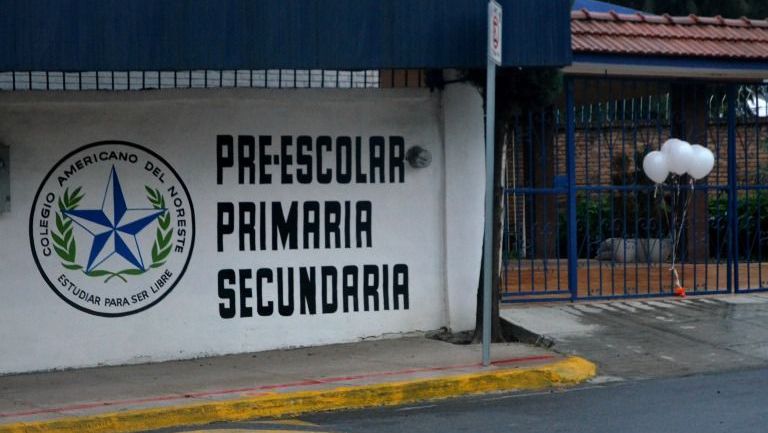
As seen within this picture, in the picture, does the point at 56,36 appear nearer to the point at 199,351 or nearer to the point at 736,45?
the point at 199,351

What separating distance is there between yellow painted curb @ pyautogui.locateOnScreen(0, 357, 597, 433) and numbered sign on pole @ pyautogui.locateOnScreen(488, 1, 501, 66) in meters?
2.65

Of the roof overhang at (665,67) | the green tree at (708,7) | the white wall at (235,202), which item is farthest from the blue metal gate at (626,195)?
the green tree at (708,7)

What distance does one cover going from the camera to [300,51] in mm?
10297

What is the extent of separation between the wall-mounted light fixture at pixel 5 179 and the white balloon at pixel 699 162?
308 inches

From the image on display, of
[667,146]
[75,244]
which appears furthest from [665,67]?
[75,244]

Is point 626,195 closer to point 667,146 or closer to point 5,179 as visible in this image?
point 667,146

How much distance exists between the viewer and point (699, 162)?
46.9 ft

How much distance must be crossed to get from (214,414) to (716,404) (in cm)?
367

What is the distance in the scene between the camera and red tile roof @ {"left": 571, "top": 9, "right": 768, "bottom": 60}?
13.2 metres

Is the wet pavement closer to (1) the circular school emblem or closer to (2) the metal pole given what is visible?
(2) the metal pole

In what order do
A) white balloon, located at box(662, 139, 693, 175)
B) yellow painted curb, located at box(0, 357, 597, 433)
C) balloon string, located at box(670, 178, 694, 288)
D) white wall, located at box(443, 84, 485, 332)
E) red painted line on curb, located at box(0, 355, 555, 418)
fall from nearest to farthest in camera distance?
yellow painted curb, located at box(0, 357, 597, 433)
red painted line on curb, located at box(0, 355, 555, 418)
white wall, located at box(443, 84, 485, 332)
white balloon, located at box(662, 139, 693, 175)
balloon string, located at box(670, 178, 694, 288)

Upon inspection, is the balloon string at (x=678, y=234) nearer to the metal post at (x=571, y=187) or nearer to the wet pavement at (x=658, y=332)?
the wet pavement at (x=658, y=332)

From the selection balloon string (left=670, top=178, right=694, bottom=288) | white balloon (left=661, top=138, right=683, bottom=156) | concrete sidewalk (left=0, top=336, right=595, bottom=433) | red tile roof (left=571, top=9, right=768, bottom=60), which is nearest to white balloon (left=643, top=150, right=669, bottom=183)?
white balloon (left=661, top=138, right=683, bottom=156)

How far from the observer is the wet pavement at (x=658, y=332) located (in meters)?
10.8
